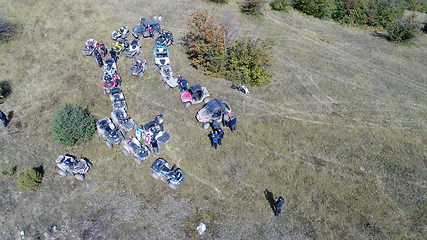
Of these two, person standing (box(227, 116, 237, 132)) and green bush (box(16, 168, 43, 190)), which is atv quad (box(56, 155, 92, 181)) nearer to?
green bush (box(16, 168, 43, 190))

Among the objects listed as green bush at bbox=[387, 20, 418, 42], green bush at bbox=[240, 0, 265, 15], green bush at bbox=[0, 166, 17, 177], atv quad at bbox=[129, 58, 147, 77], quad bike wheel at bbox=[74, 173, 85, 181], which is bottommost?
green bush at bbox=[0, 166, 17, 177]

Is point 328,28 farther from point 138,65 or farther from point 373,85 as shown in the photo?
point 138,65

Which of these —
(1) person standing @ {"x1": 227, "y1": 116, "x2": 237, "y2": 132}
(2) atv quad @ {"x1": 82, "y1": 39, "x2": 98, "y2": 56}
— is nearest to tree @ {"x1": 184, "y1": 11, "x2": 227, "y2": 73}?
(1) person standing @ {"x1": 227, "y1": 116, "x2": 237, "y2": 132}

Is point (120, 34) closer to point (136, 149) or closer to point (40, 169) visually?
point (136, 149)

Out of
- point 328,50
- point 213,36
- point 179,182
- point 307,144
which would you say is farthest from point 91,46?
point 328,50

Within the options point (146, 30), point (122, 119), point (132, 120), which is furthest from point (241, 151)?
point (146, 30)

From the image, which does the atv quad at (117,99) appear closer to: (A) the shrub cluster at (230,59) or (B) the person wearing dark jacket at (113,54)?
(B) the person wearing dark jacket at (113,54)
